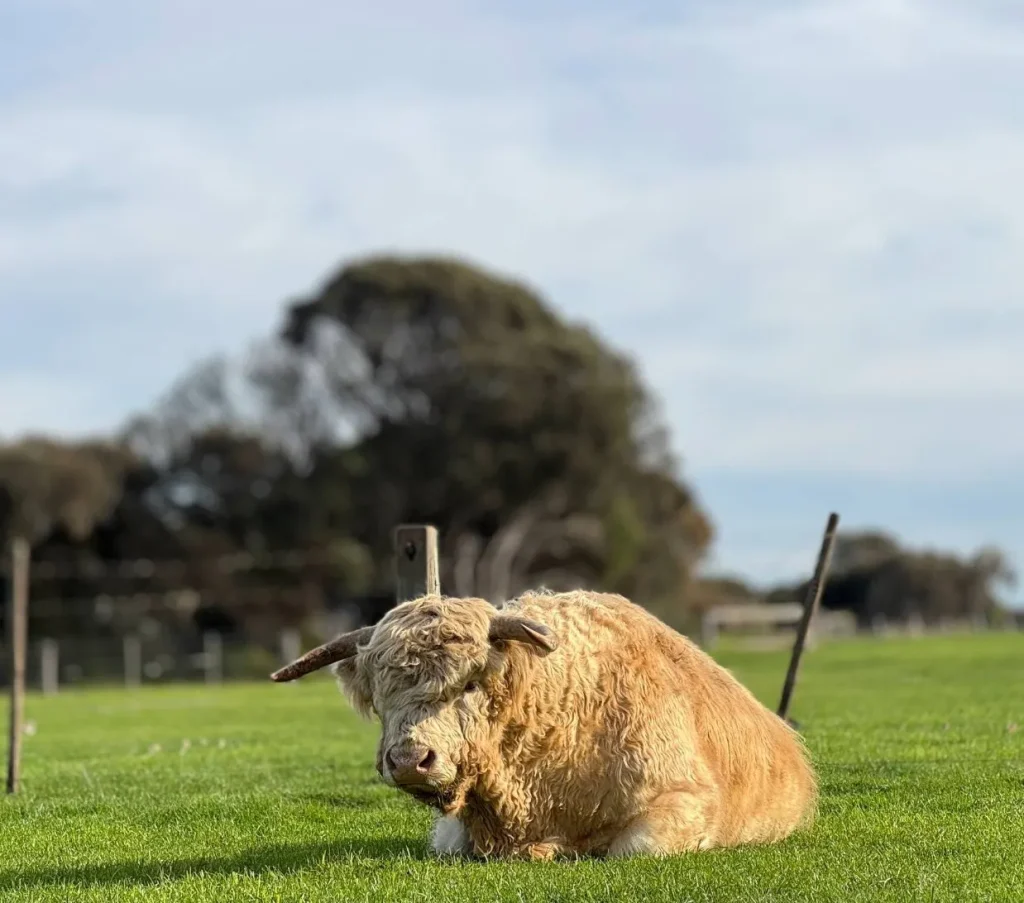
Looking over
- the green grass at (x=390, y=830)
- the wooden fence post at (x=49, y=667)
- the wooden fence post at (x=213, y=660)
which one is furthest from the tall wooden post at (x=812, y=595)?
the wooden fence post at (x=213, y=660)

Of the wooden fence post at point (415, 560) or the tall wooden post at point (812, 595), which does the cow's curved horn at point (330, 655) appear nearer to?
the wooden fence post at point (415, 560)

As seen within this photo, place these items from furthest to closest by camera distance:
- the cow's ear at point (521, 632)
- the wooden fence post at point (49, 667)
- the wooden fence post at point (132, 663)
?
the wooden fence post at point (132, 663) → the wooden fence post at point (49, 667) → the cow's ear at point (521, 632)

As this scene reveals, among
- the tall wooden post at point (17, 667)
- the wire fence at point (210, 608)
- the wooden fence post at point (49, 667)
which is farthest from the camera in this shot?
the wire fence at point (210, 608)

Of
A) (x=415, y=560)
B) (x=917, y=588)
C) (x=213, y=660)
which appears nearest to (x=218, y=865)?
(x=415, y=560)

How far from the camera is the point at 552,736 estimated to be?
932 cm

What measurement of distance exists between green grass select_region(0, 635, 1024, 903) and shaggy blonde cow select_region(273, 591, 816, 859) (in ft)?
1.16

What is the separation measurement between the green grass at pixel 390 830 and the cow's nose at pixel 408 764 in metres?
0.56

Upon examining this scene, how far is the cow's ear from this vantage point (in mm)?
8984

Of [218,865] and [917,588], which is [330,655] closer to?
[218,865]

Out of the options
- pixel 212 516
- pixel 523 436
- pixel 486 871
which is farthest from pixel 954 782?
pixel 212 516

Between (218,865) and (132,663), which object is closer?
(218,865)

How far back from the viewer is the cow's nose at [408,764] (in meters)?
8.33

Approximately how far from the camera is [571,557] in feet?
232

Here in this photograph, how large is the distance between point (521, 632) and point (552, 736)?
0.74 m
